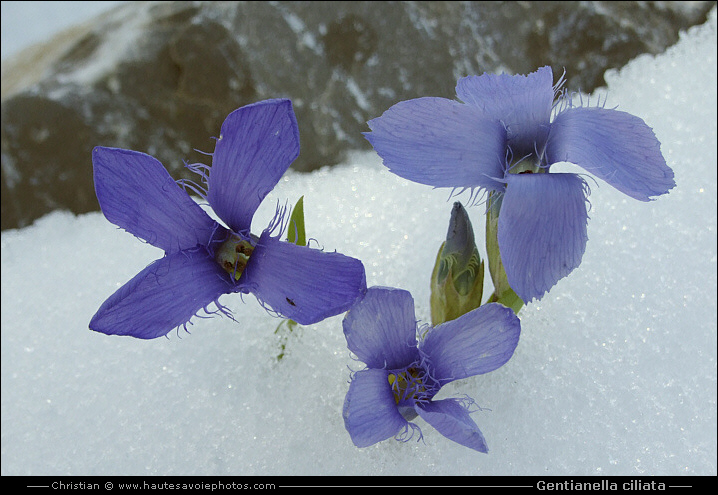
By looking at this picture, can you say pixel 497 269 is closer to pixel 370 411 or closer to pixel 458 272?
pixel 458 272

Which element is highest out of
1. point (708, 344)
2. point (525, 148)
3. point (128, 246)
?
point (525, 148)

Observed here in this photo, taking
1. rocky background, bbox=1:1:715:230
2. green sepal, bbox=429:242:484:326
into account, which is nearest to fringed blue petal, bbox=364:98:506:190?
green sepal, bbox=429:242:484:326

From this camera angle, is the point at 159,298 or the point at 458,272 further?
the point at 458,272

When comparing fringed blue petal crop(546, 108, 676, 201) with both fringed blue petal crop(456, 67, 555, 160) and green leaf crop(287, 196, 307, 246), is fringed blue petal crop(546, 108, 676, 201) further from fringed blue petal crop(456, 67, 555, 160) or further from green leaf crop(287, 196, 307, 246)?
green leaf crop(287, 196, 307, 246)

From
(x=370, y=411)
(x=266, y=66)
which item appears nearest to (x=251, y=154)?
(x=370, y=411)

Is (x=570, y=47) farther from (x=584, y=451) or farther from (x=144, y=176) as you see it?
(x=144, y=176)
